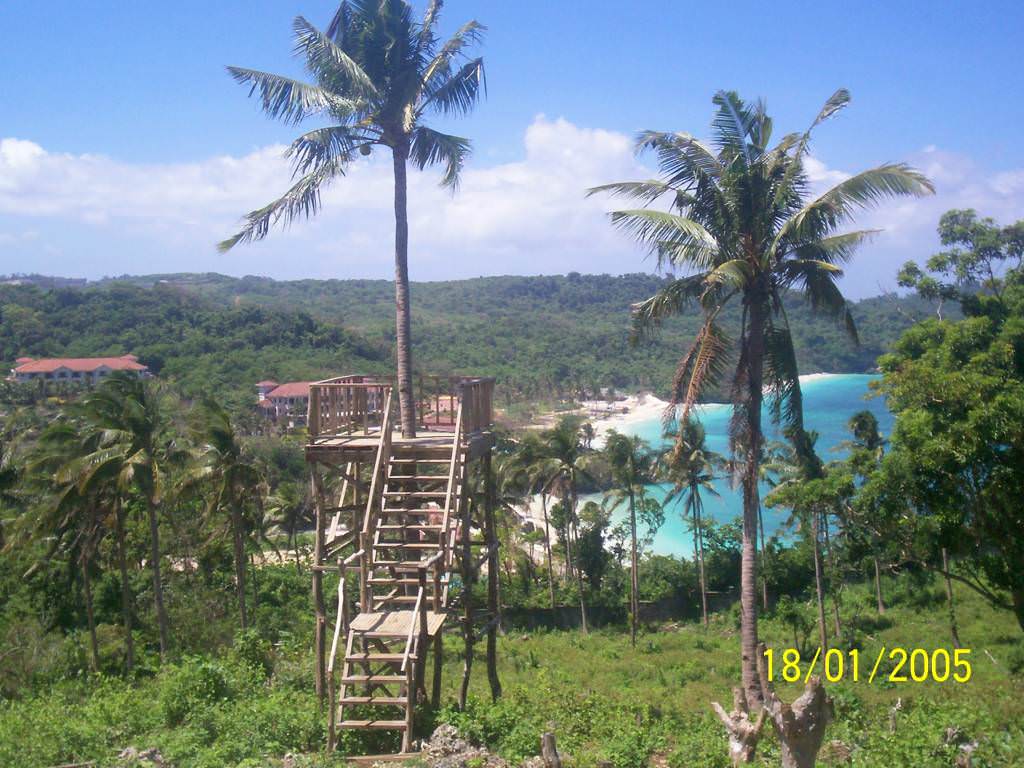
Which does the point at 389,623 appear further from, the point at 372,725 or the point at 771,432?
the point at 771,432

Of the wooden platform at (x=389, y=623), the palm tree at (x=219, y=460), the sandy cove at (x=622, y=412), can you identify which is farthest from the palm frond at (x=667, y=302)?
the sandy cove at (x=622, y=412)

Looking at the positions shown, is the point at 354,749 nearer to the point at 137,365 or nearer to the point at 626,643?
the point at 626,643

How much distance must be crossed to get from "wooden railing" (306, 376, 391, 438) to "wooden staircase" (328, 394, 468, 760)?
26.9 inches

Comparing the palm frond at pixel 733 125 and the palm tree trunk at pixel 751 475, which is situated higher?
the palm frond at pixel 733 125

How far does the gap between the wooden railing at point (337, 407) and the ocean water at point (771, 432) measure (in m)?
4.98

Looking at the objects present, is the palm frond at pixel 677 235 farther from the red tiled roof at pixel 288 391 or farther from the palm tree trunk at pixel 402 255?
the red tiled roof at pixel 288 391

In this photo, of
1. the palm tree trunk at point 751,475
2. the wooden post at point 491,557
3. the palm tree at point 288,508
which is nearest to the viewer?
the palm tree trunk at point 751,475

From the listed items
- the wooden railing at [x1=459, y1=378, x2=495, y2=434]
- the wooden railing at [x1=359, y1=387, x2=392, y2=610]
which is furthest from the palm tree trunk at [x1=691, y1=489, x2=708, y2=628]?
the wooden railing at [x1=359, y1=387, x2=392, y2=610]

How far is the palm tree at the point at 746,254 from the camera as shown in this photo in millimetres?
12305

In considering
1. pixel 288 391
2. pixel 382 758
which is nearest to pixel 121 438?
pixel 382 758

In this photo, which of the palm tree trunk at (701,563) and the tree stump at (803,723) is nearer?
the tree stump at (803,723)

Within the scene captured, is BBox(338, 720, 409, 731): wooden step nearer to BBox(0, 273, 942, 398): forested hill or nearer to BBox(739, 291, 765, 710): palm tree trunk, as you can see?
BBox(739, 291, 765, 710): palm tree trunk

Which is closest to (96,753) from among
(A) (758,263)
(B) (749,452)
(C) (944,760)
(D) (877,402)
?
(C) (944,760)

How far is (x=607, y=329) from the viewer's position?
160 metres
